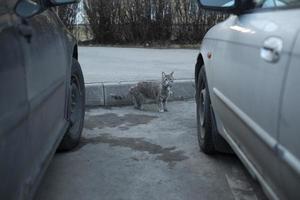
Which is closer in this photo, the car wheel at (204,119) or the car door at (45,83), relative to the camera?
the car door at (45,83)

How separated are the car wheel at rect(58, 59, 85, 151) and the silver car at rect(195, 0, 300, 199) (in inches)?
61.2

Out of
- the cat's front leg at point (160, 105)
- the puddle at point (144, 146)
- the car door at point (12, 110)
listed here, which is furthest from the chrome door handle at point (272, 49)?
the cat's front leg at point (160, 105)

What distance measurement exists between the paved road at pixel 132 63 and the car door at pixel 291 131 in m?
5.58

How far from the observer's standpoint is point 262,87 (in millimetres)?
2584

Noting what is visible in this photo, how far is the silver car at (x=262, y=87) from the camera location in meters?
2.18

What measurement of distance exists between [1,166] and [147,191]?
6.23ft

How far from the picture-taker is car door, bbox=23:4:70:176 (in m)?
2.95

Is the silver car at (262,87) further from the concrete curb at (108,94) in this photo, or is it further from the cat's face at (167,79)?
the concrete curb at (108,94)

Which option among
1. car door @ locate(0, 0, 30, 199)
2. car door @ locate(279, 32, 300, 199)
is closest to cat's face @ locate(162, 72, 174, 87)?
car door @ locate(0, 0, 30, 199)

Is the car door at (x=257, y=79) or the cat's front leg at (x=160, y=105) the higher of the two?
the car door at (x=257, y=79)

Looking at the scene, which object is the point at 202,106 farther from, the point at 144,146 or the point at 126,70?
the point at 126,70

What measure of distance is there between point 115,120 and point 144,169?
1942 millimetres

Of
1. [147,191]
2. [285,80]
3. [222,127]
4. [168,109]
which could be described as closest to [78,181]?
[147,191]

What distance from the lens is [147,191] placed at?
13.3 feet
